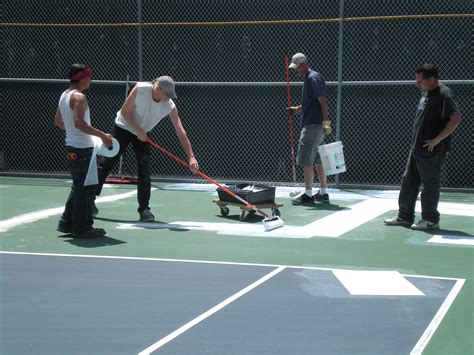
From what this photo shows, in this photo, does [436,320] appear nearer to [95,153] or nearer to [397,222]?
[397,222]

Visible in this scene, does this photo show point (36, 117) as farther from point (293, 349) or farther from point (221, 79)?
point (293, 349)

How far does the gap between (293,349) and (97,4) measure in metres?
11.6

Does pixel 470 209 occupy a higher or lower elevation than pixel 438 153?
lower

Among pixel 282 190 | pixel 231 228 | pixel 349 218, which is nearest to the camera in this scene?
pixel 231 228

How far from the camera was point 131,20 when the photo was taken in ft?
51.9

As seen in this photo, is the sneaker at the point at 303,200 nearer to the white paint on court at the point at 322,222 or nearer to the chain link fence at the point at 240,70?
the white paint on court at the point at 322,222

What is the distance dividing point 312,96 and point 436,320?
6.07 metres

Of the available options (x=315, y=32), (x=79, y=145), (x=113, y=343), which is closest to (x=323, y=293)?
(x=113, y=343)

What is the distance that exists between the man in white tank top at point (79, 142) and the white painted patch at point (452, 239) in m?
3.80

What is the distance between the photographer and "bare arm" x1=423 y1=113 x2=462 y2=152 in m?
9.62

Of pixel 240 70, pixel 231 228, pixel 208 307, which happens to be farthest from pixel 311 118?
pixel 208 307

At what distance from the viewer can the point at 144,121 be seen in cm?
1026

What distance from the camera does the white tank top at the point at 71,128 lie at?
9.00 metres

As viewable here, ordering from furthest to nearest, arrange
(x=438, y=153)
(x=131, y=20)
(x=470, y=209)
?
(x=131, y=20) < (x=470, y=209) < (x=438, y=153)
